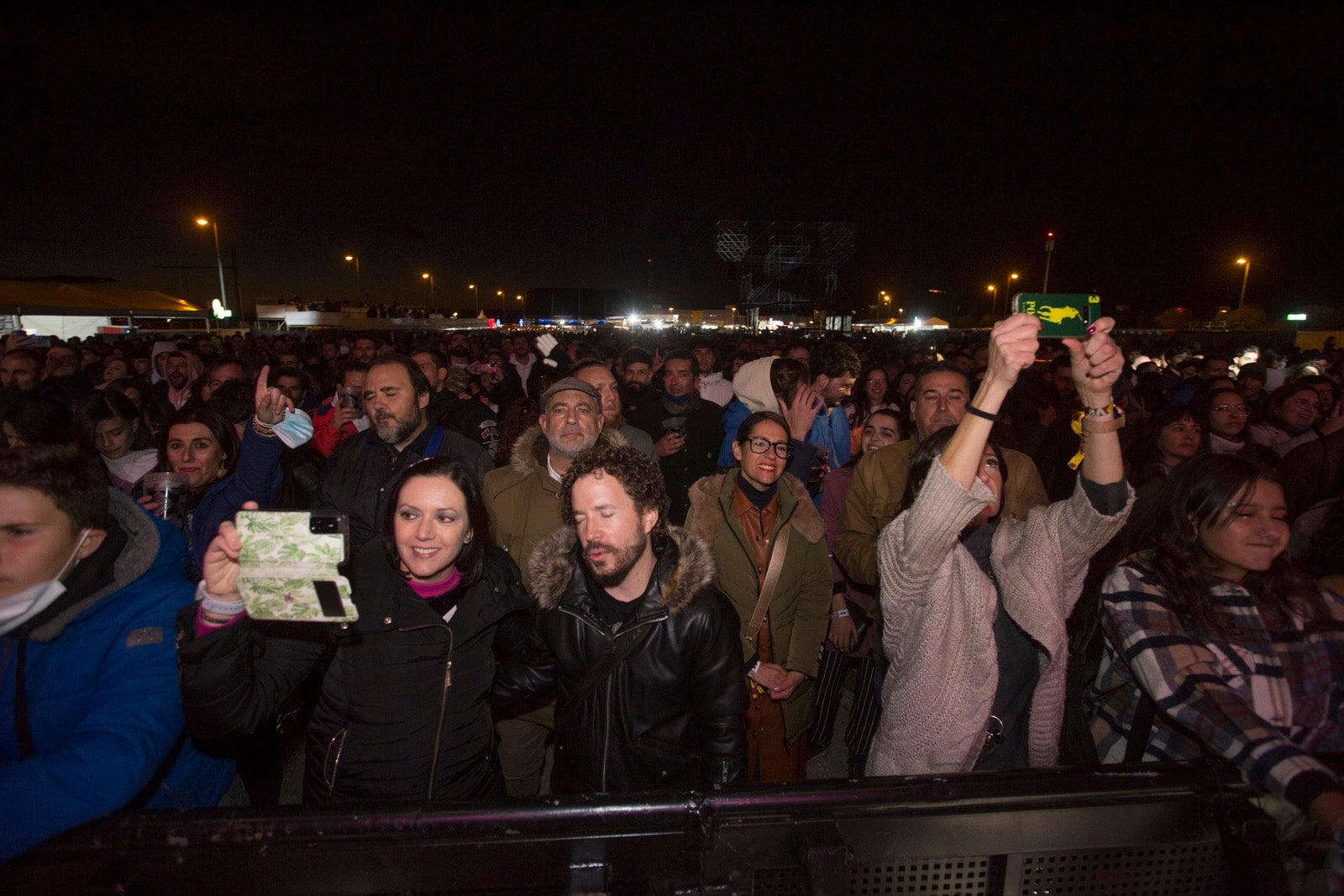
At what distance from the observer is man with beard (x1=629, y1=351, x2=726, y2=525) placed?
5.43 meters

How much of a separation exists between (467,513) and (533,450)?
1.24 metres

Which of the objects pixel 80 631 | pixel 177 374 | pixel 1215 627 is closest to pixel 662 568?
pixel 80 631

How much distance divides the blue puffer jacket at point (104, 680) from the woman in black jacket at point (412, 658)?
273 millimetres

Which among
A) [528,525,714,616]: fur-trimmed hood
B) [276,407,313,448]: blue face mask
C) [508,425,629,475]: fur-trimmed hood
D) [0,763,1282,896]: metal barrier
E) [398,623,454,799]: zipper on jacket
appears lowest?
[398,623,454,799]: zipper on jacket

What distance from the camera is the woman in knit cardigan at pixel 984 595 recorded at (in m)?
1.95

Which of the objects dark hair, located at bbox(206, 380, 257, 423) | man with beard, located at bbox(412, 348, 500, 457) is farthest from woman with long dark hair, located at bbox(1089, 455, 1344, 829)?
dark hair, located at bbox(206, 380, 257, 423)

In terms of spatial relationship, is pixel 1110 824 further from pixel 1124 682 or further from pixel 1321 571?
pixel 1321 571

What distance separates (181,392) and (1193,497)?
938 centimetres

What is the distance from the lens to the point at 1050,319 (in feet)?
6.31

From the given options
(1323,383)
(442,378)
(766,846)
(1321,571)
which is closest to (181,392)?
(442,378)

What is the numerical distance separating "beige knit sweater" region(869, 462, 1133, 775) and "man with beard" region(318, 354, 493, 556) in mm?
2664

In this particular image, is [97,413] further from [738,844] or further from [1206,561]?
[1206,561]

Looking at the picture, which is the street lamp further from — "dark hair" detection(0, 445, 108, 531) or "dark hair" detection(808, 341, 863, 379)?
"dark hair" detection(0, 445, 108, 531)

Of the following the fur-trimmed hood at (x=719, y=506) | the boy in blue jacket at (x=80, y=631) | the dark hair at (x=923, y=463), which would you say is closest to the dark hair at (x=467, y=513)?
the boy in blue jacket at (x=80, y=631)
